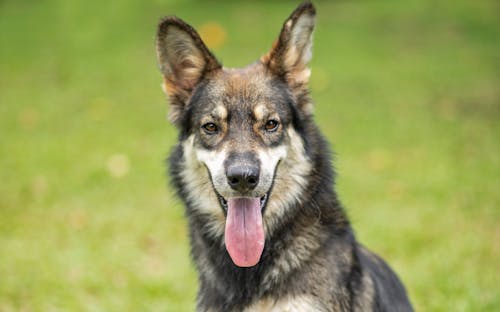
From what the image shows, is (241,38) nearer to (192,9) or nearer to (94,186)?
(192,9)

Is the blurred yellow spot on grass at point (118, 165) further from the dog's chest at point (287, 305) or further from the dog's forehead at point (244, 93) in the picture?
the dog's chest at point (287, 305)

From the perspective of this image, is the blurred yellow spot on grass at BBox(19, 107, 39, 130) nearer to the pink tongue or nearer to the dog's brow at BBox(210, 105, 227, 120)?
the dog's brow at BBox(210, 105, 227, 120)

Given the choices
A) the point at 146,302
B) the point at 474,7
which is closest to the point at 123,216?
the point at 146,302

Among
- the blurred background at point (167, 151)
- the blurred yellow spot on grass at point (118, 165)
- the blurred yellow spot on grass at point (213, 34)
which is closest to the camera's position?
the blurred background at point (167, 151)

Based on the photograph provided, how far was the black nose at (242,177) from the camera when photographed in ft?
12.9

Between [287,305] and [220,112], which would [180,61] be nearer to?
[220,112]

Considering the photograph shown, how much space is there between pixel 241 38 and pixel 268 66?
55.1ft

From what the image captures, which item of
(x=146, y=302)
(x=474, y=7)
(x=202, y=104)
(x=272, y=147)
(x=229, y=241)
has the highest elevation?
(x=474, y=7)

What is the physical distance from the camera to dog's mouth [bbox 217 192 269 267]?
413cm

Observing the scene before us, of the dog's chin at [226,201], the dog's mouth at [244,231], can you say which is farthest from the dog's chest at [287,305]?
the dog's chin at [226,201]

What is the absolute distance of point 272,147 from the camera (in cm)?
430

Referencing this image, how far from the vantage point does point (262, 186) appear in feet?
13.3

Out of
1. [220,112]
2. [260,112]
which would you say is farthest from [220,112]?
[260,112]

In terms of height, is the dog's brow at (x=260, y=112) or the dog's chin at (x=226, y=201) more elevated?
the dog's brow at (x=260, y=112)
